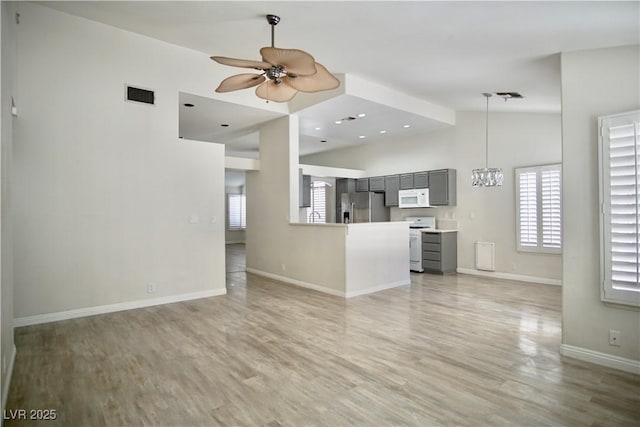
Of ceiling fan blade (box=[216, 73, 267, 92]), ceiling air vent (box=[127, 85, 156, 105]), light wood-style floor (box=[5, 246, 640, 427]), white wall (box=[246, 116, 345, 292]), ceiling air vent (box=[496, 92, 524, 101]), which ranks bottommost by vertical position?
light wood-style floor (box=[5, 246, 640, 427])

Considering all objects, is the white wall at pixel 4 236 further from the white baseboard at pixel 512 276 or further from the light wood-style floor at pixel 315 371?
the white baseboard at pixel 512 276

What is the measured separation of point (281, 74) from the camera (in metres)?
3.39

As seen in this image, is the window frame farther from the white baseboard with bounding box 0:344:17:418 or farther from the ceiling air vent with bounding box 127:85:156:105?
the white baseboard with bounding box 0:344:17:418

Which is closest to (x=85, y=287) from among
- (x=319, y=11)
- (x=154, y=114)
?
(x=154, y=114)

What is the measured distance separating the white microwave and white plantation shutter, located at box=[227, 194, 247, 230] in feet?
26.5

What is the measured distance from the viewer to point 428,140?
7848 mm

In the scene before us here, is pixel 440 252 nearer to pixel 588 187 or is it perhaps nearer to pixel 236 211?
pixel 588 187

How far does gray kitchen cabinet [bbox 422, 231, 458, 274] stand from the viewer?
23.4 feet

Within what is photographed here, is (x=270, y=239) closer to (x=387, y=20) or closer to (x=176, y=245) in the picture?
(x=176, y=245)

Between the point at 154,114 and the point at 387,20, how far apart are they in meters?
3.28

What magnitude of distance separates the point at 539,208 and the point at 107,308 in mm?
6898

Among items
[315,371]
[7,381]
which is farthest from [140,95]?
[315,371]

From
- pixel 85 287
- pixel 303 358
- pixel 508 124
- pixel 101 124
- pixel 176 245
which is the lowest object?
pixel 303 358

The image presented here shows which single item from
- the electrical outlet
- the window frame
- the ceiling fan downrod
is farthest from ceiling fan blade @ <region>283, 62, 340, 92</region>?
the window frame
